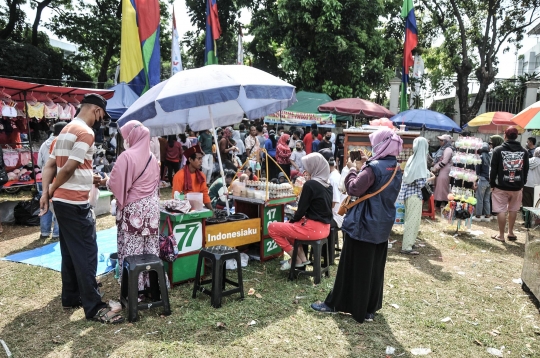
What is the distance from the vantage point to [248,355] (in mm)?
3418

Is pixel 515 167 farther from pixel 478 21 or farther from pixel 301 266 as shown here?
pixel 478 21

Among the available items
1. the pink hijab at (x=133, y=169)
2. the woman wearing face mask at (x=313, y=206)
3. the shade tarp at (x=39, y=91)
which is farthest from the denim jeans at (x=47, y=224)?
the woman wearing face mask at (x=313, y=206)

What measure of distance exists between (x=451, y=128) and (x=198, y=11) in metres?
16.0

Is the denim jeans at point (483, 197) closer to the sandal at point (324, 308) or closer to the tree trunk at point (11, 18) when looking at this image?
the sandal at point (324, 308)

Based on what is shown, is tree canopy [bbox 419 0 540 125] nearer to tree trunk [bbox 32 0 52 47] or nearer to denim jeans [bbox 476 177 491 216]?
denim jeans [bbox 476 177 491 216]

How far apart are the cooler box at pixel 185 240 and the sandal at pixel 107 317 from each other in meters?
0.91

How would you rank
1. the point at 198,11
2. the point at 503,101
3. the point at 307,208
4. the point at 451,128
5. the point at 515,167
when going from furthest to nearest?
1. the point at 198,11
2. the point at 503,101
3. the point at 451,128
4. the point at 515,167
5. the point at 307,208

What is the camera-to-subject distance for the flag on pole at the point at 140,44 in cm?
803

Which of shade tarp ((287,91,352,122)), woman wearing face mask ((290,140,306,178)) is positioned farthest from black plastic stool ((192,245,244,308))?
shade tarp ((287,91,352,122))

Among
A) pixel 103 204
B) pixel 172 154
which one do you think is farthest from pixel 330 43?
pixel 103 204

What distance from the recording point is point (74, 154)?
11.9ft

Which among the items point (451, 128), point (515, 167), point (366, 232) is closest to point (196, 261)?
point (366, 232)

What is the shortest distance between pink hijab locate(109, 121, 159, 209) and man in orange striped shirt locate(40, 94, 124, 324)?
267mm

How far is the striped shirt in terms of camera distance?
3668mm
